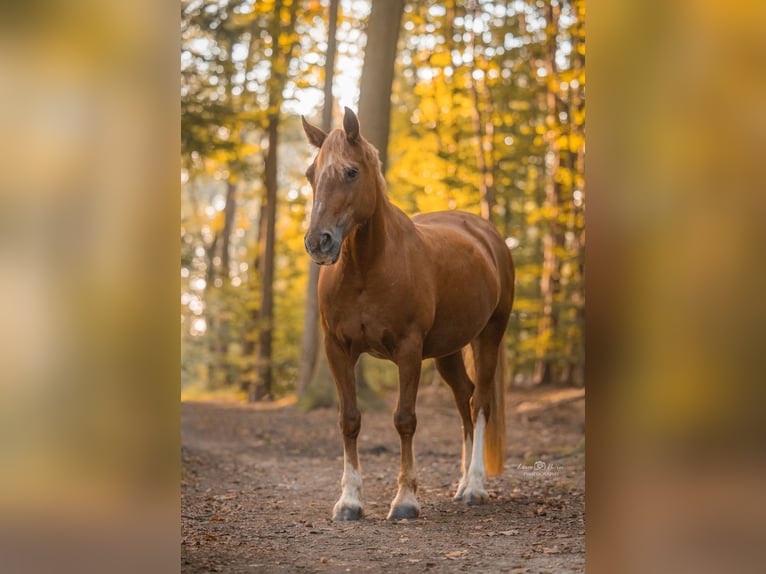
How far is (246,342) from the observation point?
1689 cm

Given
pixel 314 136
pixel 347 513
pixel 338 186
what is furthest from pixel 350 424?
pixel 314 136

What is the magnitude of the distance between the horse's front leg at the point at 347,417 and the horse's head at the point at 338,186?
860mm

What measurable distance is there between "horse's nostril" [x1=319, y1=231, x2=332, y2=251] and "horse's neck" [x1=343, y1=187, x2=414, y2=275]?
0.53 m

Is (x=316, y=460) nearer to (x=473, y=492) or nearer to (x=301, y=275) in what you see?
(x=473, y=492)

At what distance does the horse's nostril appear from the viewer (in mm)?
4438

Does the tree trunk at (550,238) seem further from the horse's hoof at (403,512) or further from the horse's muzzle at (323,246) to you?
the horse's muzzle at (323,246)

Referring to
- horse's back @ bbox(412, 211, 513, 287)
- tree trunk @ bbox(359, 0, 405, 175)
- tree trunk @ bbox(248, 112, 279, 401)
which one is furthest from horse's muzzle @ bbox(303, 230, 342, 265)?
tree trunk @ bbox(248, 112, 279, 401)

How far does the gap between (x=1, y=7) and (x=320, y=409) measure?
326 inches

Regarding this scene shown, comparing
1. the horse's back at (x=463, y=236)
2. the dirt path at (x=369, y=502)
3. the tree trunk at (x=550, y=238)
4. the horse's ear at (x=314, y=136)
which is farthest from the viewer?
the tree trunk at (x=550, y=238)

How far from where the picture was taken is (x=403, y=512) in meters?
5.08

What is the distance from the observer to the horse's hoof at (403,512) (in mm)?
5066

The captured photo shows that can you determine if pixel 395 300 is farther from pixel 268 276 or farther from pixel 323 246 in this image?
pixel 268 276

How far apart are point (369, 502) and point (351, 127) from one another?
2628 mm

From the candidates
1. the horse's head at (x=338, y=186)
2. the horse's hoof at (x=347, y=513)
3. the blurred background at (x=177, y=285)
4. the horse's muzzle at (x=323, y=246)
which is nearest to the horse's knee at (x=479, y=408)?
the horse's hoof at (x=347, y=513)
